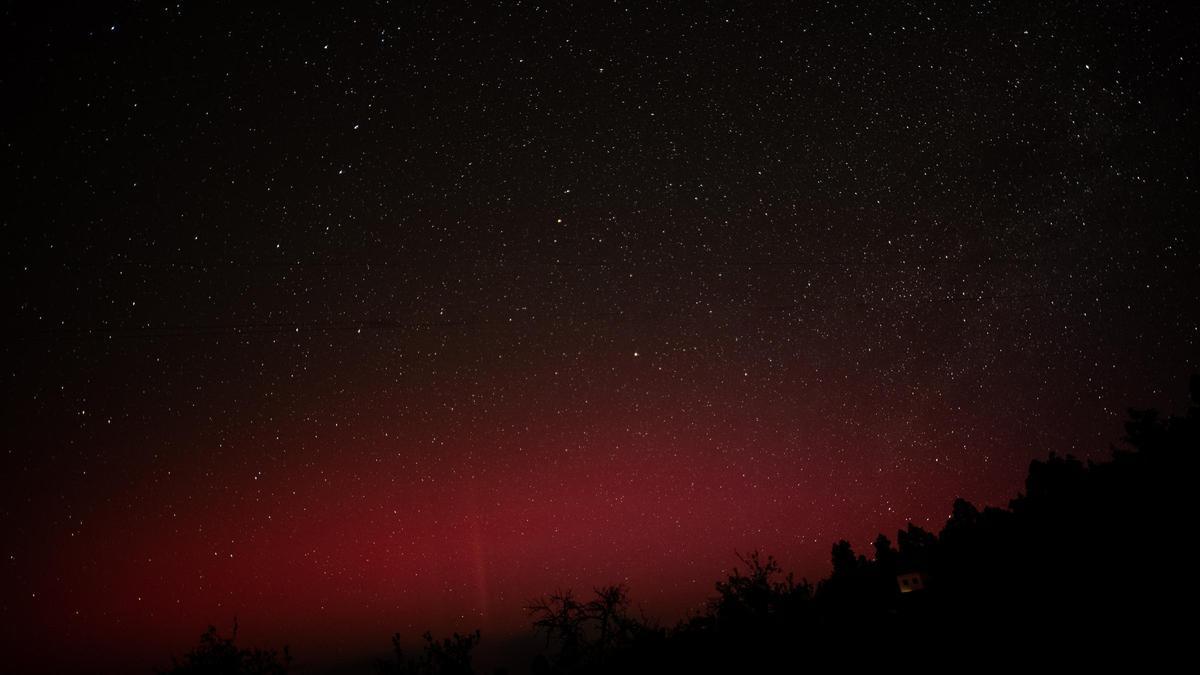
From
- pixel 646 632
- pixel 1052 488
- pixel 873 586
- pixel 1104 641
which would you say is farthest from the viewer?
pixel 1052 488

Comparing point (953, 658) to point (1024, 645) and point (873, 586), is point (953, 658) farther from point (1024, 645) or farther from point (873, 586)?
point (873, 586)

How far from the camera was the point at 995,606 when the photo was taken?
12484 millimetres

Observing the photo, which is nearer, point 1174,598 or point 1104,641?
point 1104,641

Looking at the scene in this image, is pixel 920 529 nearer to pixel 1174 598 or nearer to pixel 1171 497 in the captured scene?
pixel 1171 497

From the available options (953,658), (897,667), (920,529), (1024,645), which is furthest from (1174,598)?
(920,529)

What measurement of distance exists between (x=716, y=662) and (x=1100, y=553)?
788cm

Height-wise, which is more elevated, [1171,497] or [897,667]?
[1171,497]

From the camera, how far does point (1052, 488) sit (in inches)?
1049

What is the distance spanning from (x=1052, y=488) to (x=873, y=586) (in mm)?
9037

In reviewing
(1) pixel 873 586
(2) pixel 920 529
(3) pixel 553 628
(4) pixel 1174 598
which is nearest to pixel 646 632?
(3) pixel 553 628

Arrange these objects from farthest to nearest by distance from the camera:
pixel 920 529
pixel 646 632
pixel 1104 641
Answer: pixel 920 529 < pixel 646 632 < pixel 1104 641

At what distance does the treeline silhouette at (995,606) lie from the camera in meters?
10.5

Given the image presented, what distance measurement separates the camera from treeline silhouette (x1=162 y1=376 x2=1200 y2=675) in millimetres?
10508

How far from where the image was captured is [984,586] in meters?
14.3
